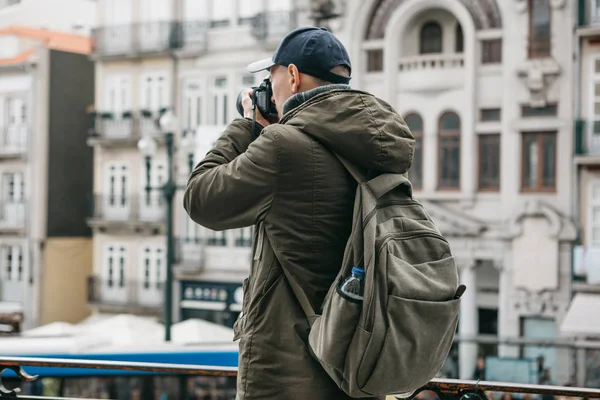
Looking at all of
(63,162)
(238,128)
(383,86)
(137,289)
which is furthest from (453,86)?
(238,128)

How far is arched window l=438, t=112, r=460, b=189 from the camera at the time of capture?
65.4ft

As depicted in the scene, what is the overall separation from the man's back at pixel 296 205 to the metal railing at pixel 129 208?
22.8m

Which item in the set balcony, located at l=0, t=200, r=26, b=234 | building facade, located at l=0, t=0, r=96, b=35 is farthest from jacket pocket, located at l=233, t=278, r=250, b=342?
building facade, located at l=0, t=0, r=96, b=35

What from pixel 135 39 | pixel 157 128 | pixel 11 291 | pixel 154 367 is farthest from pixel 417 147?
pixel 154 367

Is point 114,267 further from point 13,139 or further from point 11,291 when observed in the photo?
point 13,139

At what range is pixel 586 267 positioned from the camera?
1800 centimetres

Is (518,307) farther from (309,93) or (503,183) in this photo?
(309,93)

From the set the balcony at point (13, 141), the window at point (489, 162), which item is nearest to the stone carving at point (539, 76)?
the window at point (489, 162)

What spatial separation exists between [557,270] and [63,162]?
51.5 feet

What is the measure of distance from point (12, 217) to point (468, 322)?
14.8m

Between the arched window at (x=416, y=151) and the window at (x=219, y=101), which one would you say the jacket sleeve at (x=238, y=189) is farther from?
the window at (x=219, y=101)

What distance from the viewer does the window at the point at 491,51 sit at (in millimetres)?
19500

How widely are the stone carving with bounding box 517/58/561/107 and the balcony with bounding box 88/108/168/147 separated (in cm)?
1045

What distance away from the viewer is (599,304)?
1745 cm
